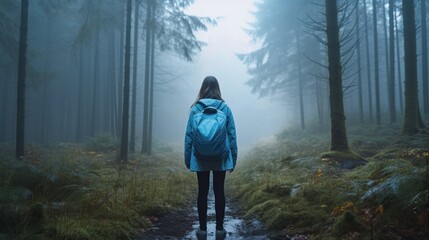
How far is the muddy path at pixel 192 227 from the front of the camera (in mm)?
5379

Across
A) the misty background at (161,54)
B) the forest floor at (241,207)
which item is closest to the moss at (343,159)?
the forest floor at (241,207)

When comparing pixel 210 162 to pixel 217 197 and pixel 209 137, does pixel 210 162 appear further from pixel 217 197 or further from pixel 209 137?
pixel 217 197

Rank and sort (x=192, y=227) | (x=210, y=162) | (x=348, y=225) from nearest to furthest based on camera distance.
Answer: (x=348, y=225) → (x=210, y=162) → (x=192, y=227)

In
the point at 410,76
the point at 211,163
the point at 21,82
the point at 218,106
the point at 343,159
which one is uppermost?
the point at 410,76

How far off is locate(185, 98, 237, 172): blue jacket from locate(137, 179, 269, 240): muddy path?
113cm

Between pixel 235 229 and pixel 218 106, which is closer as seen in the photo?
pixel 218 106

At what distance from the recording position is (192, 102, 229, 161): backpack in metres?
4.90

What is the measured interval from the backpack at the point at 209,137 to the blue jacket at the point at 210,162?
4.6 inches

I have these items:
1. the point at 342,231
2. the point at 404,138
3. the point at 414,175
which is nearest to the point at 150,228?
the point at 342,231

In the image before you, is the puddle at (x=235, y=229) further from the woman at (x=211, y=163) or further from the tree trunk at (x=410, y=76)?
the tree trunk at (x=410, y=76)

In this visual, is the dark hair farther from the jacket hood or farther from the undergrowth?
the undergrowth

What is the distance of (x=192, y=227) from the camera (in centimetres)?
612

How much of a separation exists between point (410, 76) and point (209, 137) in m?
12.3

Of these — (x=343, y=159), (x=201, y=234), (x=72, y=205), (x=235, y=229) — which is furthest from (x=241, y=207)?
(x=343, y=159)
